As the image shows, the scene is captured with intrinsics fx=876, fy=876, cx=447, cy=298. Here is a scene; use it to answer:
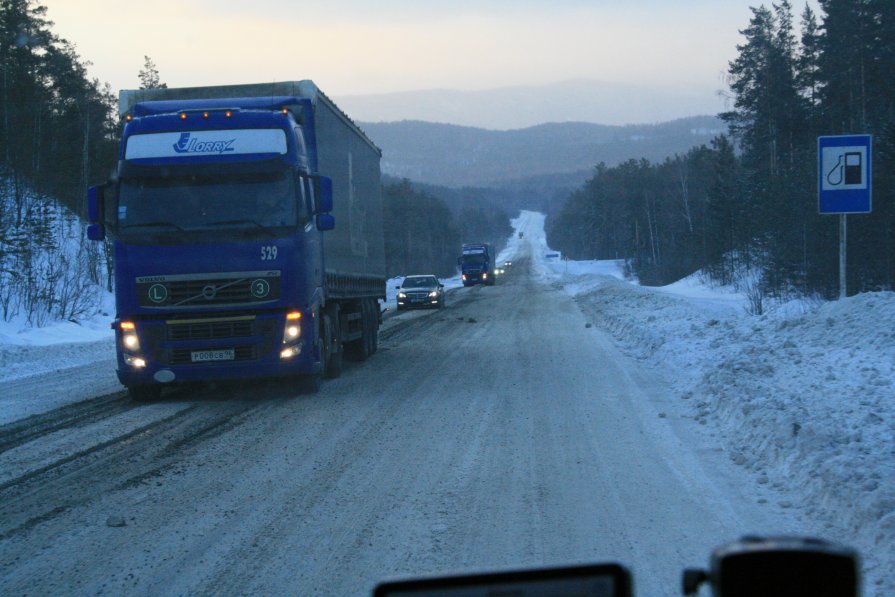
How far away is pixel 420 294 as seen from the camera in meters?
39.9

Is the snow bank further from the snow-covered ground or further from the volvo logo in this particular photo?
the volvo logo

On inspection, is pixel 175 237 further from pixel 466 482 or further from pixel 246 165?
Answer: pixel 466 482

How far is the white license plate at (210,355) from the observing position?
1270cm

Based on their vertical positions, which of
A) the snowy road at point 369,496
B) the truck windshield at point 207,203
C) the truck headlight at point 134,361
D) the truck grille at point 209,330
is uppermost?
the truck windshield at point 207,203

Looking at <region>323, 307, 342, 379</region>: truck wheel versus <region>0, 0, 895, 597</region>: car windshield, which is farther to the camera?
<region>323, 307, 342, 379</region>: truck wheel

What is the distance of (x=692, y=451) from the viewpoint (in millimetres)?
8977

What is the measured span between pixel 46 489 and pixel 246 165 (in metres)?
6.15

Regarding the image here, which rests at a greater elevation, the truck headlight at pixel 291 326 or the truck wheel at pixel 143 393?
the truck headlight at pixel 291 326

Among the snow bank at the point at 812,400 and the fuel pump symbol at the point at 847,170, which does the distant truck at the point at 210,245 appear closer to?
the snow bank at the point at 812,400

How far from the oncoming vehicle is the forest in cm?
1364

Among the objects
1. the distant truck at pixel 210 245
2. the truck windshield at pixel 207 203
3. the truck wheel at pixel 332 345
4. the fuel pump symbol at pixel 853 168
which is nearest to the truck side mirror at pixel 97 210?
the distant truck at pixel 210 245

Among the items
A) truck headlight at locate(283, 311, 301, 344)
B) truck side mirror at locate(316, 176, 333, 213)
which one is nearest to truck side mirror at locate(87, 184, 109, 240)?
truck headlight at locate(283, 311, 301, 344)

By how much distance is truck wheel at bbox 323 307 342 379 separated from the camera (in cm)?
1485

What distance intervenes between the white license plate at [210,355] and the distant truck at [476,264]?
2467 inches
